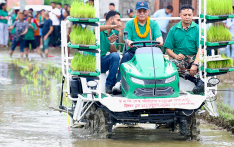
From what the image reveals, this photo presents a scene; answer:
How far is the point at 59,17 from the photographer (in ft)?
73.2

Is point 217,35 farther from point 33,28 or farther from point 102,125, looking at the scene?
point 33,28

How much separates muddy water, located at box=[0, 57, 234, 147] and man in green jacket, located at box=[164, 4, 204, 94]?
41.4 inches

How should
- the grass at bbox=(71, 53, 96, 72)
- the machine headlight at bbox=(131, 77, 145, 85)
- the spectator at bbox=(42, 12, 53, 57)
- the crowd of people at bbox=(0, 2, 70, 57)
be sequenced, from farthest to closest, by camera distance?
1. the spectator at bbox=(42, 12, 53, 57)
2. the crowd of people at bbox=(0, 2, 70, 57)
3. the grass at bbox=(71, 53, 96, 72)
4. the machine headlight at bbox=(131, 77, 145, 85)

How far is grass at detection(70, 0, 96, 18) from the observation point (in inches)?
253

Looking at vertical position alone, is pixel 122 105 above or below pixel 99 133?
above

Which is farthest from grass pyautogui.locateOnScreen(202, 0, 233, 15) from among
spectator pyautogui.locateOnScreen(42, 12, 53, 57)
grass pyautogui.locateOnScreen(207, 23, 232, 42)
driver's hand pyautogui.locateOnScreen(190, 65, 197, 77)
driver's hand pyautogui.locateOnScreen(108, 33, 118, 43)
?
spectator pyautogui.locateOnScreen(42, 12, 53, 57)

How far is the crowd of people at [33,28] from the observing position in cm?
2067

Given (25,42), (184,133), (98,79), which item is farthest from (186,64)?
(25,42)

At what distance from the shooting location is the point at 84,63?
650 centimetres

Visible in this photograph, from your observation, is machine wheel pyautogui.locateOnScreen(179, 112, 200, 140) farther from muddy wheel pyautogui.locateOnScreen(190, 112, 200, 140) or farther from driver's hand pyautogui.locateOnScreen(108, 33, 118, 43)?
driver's hand pyautogui.locateOnScreen(108, 33, 118, 43)

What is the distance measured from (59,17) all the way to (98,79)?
16.1 meters

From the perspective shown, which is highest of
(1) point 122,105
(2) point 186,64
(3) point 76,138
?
(2) point 186,64

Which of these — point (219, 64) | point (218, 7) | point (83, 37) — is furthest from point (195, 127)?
point (83, 37)

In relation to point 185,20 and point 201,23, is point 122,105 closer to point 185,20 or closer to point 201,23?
point 201,23
